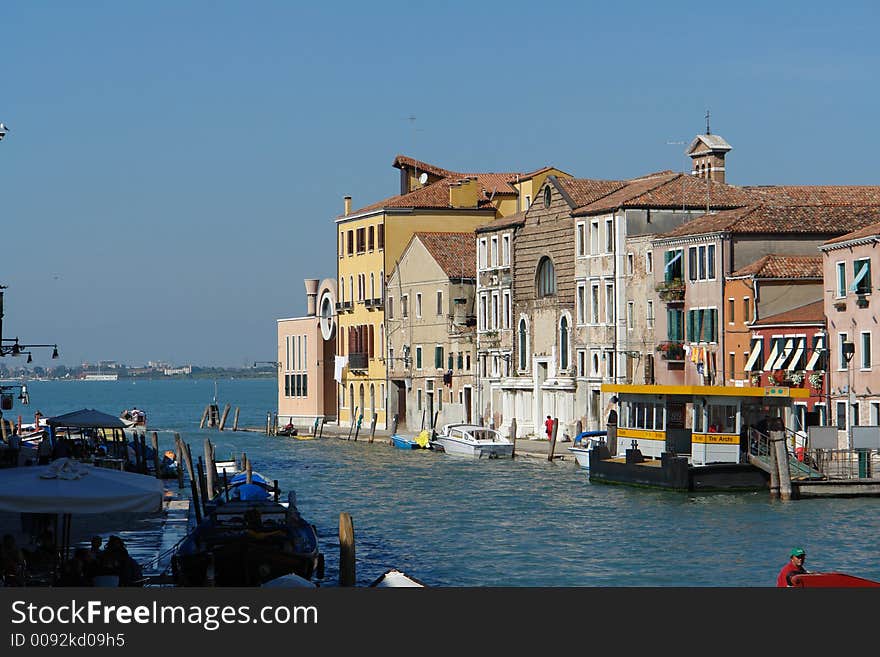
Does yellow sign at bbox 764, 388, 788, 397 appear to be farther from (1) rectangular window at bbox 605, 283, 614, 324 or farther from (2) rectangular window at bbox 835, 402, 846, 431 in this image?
(1) rectangular window at bbox 605, 283, 614, 324

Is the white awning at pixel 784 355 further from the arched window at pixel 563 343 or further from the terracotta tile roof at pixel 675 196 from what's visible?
the arched window at pixel 563 343

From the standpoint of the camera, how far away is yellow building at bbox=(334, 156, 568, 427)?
7475 centimetres

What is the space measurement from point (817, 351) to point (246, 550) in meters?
24.3

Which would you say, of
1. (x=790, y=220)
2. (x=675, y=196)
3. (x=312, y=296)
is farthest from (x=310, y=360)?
(x=790, y=220)

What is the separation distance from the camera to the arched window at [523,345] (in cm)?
6197

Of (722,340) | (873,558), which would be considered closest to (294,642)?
(873,558)

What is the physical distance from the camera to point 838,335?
44.2 m

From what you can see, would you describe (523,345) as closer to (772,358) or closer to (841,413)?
(772,358)

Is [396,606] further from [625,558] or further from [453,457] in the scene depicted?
[453,457]

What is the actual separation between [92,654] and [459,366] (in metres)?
55.0

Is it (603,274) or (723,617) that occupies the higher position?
(603,274)

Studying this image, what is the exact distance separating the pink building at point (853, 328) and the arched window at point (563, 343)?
49.7 feet

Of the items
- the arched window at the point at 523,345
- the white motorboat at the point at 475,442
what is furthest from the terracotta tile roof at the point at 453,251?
the white motorboat at the point at 475,442

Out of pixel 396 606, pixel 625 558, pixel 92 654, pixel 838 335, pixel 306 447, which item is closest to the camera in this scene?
pixel 92 654
